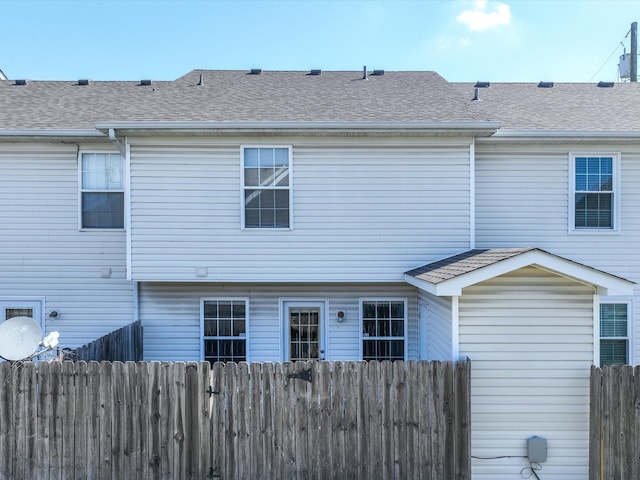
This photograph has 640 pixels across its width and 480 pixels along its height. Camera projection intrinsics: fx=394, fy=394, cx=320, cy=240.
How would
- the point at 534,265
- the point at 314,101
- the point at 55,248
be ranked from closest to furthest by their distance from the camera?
the point at 534,265
the point at 55,248
the point at 314,101

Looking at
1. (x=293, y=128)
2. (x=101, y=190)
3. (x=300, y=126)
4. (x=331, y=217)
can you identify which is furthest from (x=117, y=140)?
(x=331, y=217)

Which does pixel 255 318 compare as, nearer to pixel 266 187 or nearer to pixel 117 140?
pixel 266 187

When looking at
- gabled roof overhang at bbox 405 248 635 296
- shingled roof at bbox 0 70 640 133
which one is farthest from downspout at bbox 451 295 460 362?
shingled roof at bbox 0 70 640 133

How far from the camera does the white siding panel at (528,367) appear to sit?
192 inches

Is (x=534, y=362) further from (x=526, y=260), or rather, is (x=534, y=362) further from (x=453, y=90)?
(x=453, y=90)

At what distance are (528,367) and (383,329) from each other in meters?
2.97

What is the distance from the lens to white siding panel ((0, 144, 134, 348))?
24.7 ft

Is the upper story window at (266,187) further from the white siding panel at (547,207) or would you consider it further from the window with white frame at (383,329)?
the white siding panel at (547,207)

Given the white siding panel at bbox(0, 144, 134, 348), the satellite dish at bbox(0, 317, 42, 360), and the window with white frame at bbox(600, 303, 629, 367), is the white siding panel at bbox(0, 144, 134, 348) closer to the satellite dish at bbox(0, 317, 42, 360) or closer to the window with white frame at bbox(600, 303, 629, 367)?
the satellite dish at bbox(0, 317, 42, 360)

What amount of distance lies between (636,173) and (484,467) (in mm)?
6264

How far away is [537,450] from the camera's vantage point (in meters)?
4.79

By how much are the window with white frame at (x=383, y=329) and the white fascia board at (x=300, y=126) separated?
320cm

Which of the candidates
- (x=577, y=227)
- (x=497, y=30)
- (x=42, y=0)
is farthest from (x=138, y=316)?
(x=497, y=30)

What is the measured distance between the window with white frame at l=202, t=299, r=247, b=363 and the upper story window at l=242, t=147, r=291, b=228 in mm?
1780
